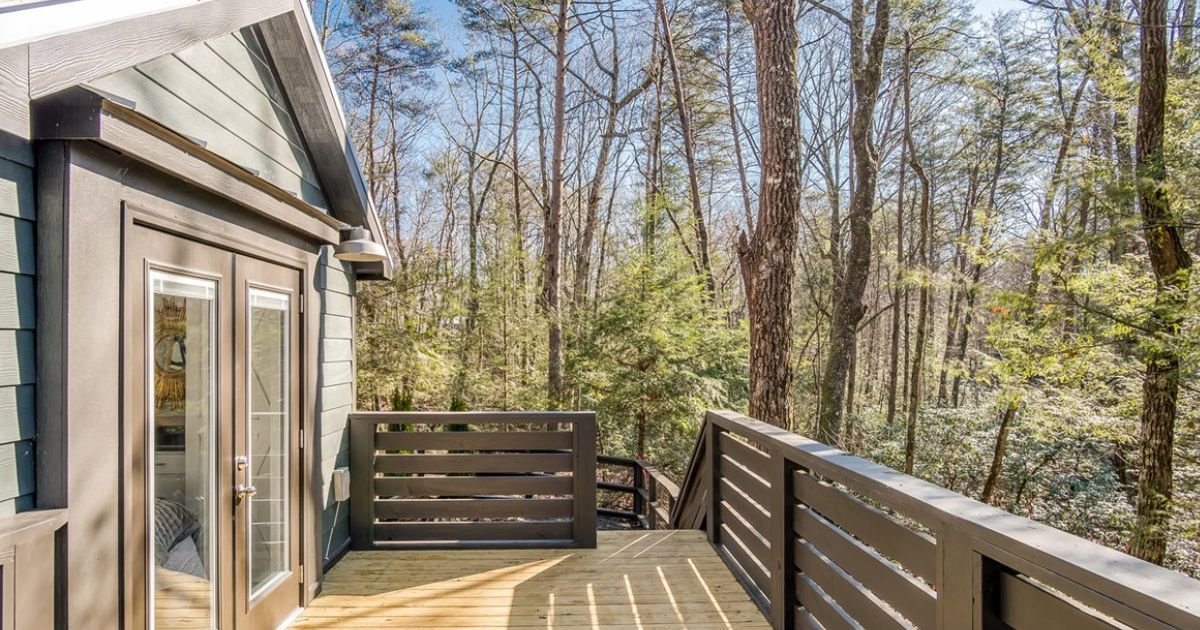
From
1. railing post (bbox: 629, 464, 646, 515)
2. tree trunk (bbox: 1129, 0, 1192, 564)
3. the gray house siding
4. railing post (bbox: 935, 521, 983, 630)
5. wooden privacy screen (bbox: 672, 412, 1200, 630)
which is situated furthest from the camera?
railing post (bbox: 629, 464, 646, 515)

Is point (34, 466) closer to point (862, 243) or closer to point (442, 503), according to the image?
point (442, 503)

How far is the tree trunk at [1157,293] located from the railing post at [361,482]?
6159mm

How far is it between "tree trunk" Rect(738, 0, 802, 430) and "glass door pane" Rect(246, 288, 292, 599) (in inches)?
118

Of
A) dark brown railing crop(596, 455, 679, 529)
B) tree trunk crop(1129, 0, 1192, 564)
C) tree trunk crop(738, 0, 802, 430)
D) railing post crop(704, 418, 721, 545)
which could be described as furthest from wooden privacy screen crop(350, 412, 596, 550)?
tree trunk crop(1129, 0, 1192, 564)

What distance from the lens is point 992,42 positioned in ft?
32.5

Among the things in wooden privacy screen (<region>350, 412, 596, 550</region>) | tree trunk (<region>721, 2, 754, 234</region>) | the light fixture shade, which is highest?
tree trunk (<region>721, 2, 754, 234</region>)

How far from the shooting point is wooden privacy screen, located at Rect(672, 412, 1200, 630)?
44.8 inches

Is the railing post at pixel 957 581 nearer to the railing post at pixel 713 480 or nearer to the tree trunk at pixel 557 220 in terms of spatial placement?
the railing post at pixel 713 480

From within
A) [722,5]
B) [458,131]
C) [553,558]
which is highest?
[722,5]

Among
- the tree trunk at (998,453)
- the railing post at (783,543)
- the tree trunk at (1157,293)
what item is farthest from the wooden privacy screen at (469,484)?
the tree trunk at (998,453)

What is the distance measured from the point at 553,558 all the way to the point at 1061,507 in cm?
814

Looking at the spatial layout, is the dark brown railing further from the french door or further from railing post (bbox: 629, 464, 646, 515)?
the french door

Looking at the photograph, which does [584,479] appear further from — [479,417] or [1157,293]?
[1157,293]

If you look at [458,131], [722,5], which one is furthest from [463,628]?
[458,131]
